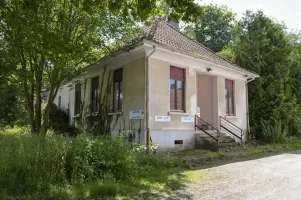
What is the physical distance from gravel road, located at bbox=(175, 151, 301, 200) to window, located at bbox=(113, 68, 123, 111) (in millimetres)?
6401

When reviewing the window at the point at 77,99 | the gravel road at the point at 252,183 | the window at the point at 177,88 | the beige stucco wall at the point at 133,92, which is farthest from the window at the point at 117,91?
the gravel road at the point at 252,183

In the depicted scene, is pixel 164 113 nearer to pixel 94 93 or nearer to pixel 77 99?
pixel 94 93

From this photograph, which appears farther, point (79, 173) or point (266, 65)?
point (266, 65)

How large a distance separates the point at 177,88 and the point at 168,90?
0.81 m

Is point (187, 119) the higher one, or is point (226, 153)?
point (187, 119)

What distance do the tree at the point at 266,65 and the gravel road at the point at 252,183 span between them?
8.21 meters

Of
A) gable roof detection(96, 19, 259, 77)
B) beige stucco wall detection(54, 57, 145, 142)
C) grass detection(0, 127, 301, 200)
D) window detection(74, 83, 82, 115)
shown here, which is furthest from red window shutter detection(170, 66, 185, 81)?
window detection(74, 83, 82, 115)

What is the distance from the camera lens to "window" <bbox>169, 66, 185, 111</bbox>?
40.8 feet

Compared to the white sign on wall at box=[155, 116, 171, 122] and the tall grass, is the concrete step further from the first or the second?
the tall grass

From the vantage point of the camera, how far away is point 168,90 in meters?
12.0

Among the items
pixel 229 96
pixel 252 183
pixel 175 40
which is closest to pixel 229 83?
pixel 229 96

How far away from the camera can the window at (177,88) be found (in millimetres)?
12431

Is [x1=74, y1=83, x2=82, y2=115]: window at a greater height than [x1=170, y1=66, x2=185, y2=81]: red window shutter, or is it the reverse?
[x1=170, y1=66, x2=185, y2=81]: red window shutter

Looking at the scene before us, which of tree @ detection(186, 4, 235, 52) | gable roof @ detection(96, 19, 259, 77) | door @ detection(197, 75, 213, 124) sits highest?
tree @ detection(186, 4, 235, 52)
